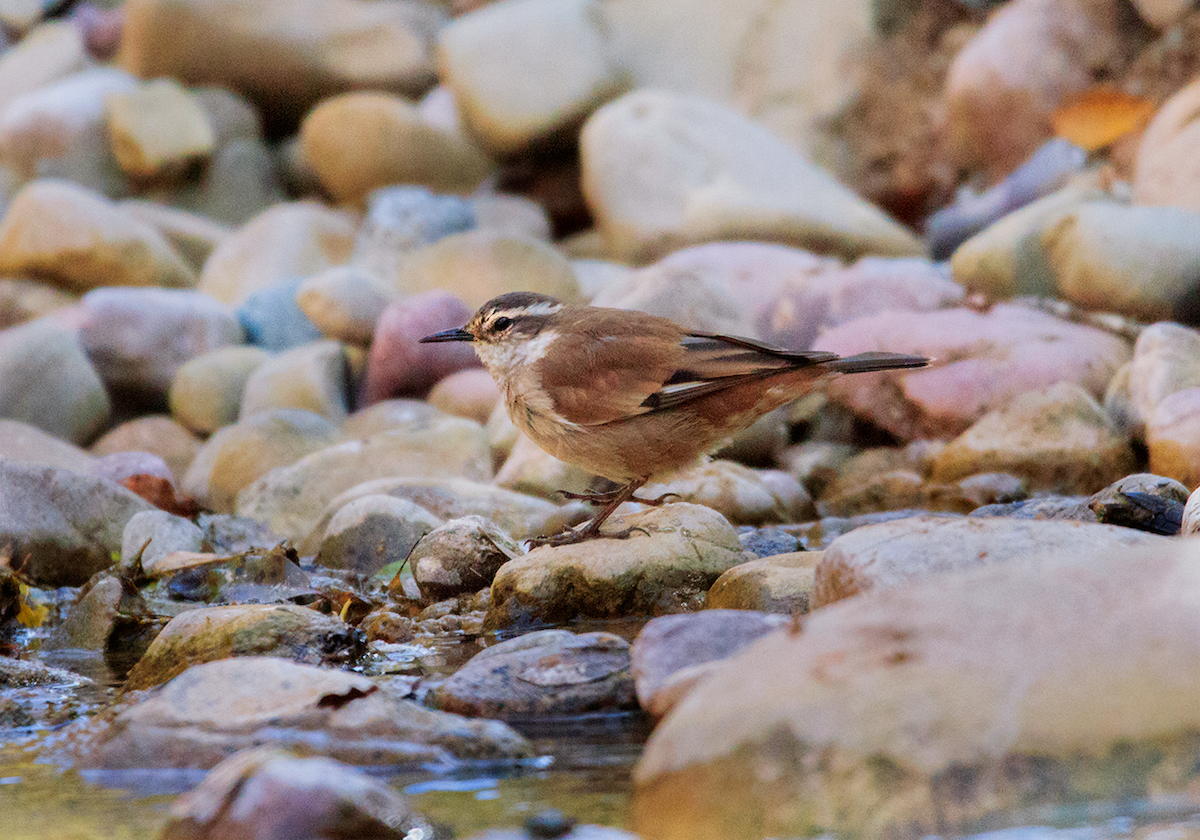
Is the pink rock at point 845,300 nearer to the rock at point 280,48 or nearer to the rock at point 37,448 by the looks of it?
the rock at point 37,448

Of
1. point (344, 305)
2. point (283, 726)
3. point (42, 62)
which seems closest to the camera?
point (283, 726)

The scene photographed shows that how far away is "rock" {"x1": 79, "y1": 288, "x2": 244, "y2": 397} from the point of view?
8.73 m

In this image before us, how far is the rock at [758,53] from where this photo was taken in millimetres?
12672

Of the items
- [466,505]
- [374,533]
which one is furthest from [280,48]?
[374,533]

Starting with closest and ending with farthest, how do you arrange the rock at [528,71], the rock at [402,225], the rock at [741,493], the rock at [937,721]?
the rock at [937,721], the rock at [741,493], the rock at [402,225], the rock at [528,71]

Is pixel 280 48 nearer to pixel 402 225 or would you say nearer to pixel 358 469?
pixel 402 225

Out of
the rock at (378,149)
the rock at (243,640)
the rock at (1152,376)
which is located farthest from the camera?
the rock at (378,149)

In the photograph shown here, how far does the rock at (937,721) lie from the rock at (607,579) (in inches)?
65.1

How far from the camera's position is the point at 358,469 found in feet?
21.0

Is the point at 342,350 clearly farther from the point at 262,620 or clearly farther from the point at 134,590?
the point at 262,620

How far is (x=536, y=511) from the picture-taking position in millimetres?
5777

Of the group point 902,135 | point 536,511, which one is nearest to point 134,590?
point 536,511

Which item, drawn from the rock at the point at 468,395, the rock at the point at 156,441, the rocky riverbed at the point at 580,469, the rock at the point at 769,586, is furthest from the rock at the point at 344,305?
the rock at the point at 769,586

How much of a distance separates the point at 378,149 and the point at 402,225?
1493 millimetres
